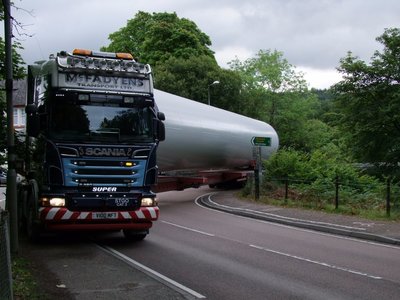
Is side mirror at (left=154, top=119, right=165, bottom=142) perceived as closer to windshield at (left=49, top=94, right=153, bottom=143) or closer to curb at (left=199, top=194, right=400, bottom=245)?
windshield at (left=49, top=94, right=153, bottom=143)

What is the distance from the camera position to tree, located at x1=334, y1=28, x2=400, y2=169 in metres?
28.9

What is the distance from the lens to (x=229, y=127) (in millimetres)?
27297

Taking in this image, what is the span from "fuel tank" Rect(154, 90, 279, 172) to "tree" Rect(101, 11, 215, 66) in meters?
20.2

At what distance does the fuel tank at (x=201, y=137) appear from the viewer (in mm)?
21766

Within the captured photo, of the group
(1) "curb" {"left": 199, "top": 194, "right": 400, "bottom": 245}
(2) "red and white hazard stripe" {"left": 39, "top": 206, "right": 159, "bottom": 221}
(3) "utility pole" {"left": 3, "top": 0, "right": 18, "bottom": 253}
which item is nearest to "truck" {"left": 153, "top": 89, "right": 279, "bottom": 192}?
Result: (1) "curb" {"left": 199, "top": 194, "right": 400, "bottom": 245}

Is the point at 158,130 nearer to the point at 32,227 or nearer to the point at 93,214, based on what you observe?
the point at 93,214

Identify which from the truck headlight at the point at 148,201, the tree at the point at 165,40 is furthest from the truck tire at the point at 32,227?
the tree at the point at 165,40

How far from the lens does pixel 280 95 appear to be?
58.7 meters

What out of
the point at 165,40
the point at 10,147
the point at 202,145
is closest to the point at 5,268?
the point at 10,147

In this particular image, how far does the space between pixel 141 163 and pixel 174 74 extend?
33648 millimetres

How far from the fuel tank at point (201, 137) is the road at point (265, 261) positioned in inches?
231

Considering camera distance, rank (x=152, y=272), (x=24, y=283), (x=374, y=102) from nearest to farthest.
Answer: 1. (x=24, y=283)
2. (x=152, y=272)
3. (x=374, y=102)

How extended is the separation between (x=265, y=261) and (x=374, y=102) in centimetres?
2167

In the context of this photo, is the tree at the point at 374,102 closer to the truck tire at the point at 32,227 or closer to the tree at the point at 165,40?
the tree at the point at 165,40
